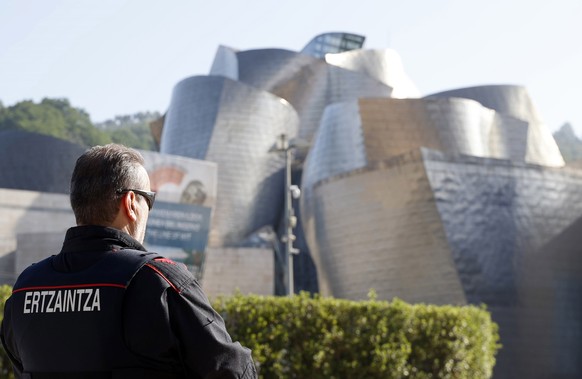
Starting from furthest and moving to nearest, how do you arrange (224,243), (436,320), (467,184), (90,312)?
(224,243), (467,184), (436,320), (90,312)

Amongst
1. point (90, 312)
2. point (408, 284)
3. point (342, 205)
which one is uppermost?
point (90, 312)

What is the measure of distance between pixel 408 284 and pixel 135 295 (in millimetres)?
19264

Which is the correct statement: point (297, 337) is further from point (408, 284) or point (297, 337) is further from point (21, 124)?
point (21, 124)

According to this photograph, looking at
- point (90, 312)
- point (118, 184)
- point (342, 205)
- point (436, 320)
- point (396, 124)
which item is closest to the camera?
point (90, 312)

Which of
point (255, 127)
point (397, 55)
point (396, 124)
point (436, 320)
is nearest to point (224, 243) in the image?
point (255, 127)

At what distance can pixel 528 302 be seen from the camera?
20.8 meters

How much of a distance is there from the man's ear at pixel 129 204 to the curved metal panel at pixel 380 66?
43108 mm

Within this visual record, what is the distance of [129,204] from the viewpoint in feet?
8.27

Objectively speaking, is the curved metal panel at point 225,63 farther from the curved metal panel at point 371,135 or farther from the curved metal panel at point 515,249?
the curved metal panel at point 515,249

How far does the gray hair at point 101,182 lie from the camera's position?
251 cm

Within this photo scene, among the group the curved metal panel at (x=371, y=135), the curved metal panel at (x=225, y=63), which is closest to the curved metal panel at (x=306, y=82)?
the curved metal panel at (x=225, y=63)

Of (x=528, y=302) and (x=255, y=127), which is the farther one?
(x=255, y=127)

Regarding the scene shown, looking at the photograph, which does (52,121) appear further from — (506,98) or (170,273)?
(170,273)

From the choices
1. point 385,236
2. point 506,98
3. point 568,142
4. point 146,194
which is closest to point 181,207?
point 385,236
